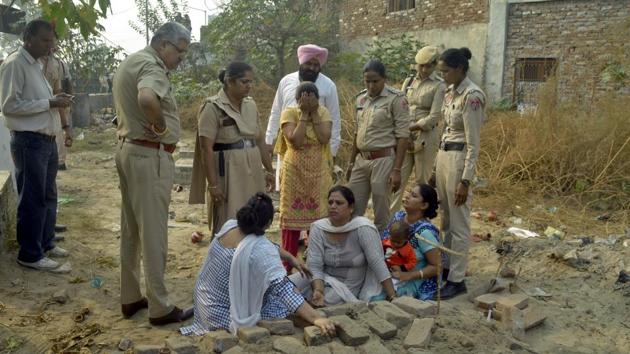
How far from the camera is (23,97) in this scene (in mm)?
4348

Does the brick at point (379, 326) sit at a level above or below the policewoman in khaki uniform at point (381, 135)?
below

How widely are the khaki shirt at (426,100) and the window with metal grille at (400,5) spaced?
10.3 meters

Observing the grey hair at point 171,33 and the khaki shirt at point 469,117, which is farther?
the khaki shirt at point 469,117

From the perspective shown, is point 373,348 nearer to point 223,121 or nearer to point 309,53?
Answer: point 223,121

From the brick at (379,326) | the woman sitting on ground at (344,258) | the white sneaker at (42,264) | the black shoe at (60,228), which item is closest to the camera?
the brick at (379,326)

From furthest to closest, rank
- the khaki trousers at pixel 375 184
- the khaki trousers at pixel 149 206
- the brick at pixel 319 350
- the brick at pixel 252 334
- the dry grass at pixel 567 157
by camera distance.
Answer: the dry grass at pixel 567 157 → the khaki trousers at pixel 375 184 → the khaki trousers at pixel 149 206 → the brick at pixel 252 334 → the brick at pixel 319 350

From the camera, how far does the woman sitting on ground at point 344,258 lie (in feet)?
12.5

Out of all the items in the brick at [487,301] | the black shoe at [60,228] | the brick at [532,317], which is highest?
the black shoe at [60,228]

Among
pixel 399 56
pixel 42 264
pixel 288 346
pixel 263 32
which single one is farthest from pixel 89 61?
pixel 288 346

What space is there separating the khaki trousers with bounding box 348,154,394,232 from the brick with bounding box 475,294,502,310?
1026 millimetres

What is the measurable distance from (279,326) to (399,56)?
11.2 metres

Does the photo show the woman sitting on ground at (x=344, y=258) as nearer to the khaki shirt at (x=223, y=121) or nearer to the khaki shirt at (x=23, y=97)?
the khaki shirt at (x=223, y=121)

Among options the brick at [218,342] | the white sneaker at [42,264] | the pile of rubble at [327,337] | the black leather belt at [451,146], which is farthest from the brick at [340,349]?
the white sneaker at [42,264]

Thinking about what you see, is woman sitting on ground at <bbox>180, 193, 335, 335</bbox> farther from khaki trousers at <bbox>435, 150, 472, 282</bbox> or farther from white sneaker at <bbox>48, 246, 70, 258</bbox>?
white sneaker at <bbox>48, 246, 70, 258</bbox>
